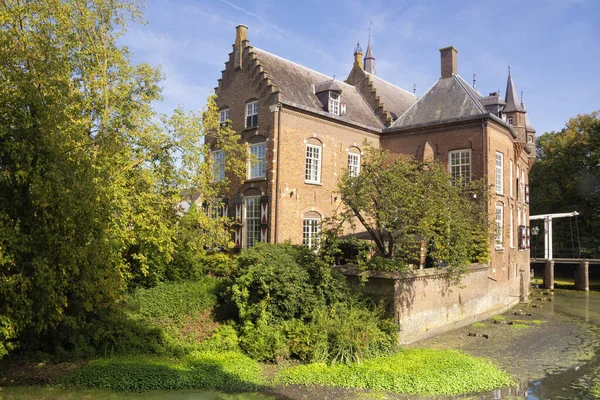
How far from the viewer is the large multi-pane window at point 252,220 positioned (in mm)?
22109

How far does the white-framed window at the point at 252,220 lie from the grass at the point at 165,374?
1046 centimetres

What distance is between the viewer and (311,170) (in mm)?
22625

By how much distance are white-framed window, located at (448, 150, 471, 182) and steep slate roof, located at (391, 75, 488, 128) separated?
183cm

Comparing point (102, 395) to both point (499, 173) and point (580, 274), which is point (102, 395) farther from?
point (580, 274)

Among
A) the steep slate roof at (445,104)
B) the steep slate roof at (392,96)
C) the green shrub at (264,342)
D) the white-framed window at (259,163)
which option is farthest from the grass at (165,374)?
the steep slate roof at (392,96)

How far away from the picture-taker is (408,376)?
1124 centimetres

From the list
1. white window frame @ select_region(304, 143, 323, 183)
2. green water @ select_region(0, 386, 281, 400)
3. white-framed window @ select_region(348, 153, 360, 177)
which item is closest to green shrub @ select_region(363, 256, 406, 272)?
green water @ select_region(0, 386, 281, 400)

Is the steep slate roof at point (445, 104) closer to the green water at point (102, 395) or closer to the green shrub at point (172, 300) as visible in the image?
the green shrub at point (172, 300)

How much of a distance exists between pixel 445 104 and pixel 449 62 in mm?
3301

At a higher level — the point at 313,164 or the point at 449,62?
the point at 449,62

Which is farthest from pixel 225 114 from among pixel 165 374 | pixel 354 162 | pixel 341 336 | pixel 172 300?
pixel 165 374

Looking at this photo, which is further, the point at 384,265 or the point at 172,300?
the point at 384,265

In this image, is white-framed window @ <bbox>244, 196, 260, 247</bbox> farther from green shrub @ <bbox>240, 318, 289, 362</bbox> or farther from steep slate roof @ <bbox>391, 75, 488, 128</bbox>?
steep slate roof @ <bbox>391, 75, 488, 128</bbox>

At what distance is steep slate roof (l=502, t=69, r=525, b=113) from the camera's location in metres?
29.8
